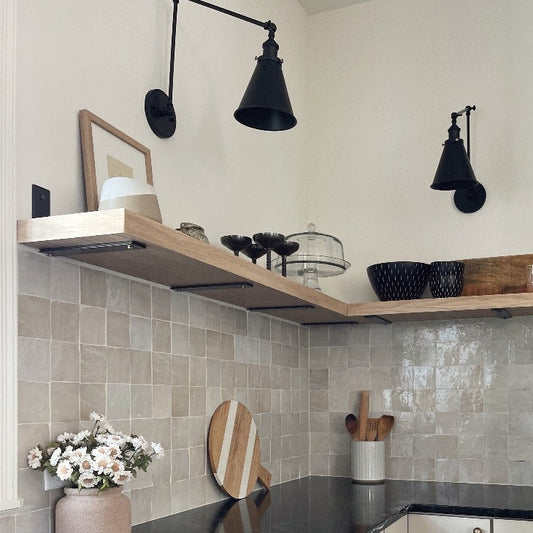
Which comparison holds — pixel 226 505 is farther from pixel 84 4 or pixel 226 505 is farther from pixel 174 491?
pixel 84 4

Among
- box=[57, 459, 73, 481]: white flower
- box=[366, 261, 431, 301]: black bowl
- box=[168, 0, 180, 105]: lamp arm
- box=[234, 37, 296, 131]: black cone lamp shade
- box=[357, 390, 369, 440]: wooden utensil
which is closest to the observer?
box=[57, 459, 73, 481]: white flower

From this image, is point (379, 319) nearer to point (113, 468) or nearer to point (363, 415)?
point (363, 415)

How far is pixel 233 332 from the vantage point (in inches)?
104

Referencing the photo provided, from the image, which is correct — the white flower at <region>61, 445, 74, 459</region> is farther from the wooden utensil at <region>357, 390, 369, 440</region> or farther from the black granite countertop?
the wooden utensil at <region>357, 390, 369, 440</region>

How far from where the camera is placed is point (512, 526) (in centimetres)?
244

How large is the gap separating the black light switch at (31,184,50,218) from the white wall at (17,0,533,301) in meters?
0.51

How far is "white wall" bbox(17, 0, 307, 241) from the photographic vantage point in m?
→ 1.78

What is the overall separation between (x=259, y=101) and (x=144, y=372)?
79 centimetres

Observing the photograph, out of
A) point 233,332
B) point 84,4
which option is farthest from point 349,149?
point 84,4

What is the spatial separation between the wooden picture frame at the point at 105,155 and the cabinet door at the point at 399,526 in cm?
125

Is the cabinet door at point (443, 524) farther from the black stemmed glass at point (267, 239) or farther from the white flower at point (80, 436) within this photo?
the white flower at point (80, 436)

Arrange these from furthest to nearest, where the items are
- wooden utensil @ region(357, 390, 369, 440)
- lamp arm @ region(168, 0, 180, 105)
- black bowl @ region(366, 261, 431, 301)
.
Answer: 1. wooden utensil @ region(357, 390, 369, 440)
2. black bowl @ region(366, 261, 431, 301)
3. lamp arm @ region(168, 0, 180, 105)

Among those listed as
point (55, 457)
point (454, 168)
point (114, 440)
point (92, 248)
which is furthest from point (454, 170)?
point (55, 457)

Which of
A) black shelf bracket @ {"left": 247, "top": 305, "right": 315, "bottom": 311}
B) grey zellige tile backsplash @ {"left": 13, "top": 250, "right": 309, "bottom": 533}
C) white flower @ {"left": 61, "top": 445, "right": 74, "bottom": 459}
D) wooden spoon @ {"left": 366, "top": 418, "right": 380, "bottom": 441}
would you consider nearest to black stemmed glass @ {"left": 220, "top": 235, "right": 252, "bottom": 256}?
grey zellige tile backsplash @ {"left": 13, "top": 250, "right": 309, "bottom": 533}
